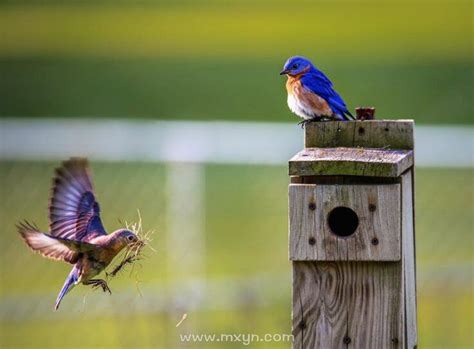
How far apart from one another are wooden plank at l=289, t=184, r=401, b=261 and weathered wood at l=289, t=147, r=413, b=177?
6 cm

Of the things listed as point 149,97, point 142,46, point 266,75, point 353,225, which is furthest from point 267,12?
point 353,225

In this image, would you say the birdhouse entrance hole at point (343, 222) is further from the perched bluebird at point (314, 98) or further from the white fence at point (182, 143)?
the white fence at point (182, 143)

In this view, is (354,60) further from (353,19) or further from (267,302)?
(267,302)

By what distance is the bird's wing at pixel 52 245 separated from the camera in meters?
3.90

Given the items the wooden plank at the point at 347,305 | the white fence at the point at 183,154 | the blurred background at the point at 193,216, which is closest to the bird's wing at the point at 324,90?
the blurred background at the point at 193,216

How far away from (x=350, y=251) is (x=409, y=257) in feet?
0.79

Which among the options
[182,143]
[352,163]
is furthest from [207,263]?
[352,163]

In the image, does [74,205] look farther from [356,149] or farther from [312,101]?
[312,101]

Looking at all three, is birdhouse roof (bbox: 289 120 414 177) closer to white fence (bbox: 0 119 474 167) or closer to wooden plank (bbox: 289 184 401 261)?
wooden plank (bbox: 289 184 401 261)

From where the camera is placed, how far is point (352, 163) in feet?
12.3

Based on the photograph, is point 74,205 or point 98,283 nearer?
point 98,283

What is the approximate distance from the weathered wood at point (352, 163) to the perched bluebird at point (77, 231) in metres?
0.69

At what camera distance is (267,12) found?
36000 mm

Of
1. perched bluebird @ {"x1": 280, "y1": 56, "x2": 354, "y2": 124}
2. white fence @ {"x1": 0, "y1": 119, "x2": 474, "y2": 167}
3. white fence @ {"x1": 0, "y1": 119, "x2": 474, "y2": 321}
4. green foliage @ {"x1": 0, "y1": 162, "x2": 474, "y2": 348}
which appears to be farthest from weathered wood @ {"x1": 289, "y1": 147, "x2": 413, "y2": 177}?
white fence @ {"x1": 0, "y1": 119, "x2": 474, "y2": 167}
